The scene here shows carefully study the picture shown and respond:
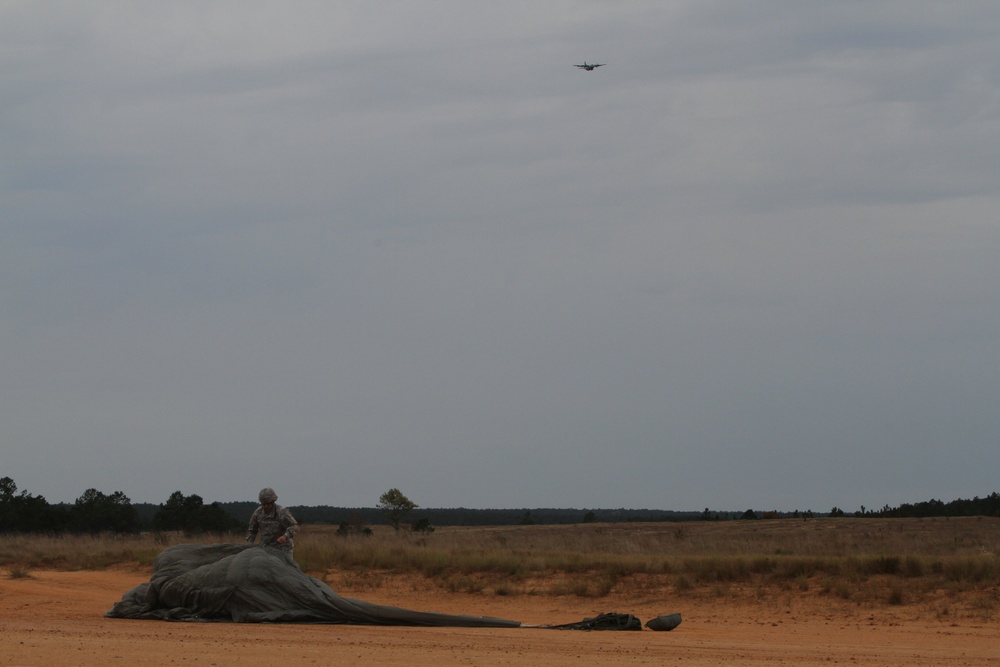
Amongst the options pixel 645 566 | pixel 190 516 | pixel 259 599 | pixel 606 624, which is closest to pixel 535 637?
pixel 606 624

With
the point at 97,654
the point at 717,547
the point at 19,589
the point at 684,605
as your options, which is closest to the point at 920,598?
the point at 684,605

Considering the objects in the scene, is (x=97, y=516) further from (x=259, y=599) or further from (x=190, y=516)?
(x=259, y=599)

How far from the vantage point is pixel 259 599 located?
16.4 metres

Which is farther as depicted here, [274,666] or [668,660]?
[668,660]

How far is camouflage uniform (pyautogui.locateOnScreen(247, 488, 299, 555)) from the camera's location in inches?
664

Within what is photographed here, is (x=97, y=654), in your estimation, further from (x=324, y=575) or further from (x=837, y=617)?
(x=324, y=575)

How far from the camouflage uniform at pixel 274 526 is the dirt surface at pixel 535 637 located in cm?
136

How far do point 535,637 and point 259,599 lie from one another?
389 cm

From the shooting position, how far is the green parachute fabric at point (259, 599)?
16.4 metres

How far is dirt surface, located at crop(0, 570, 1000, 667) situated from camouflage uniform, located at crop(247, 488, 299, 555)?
1.36m

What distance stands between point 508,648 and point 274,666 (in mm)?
3267

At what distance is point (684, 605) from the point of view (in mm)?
21750

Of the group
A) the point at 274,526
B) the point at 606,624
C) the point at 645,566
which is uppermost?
the point at 274,526

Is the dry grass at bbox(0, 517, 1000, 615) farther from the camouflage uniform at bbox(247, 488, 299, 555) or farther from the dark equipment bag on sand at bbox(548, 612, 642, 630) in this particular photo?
the camouflage uniform at bbox(247, 488, 299, 555)
